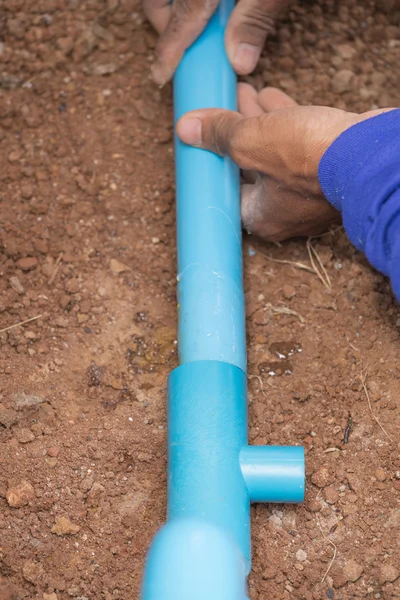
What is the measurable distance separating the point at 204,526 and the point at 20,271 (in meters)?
0.79

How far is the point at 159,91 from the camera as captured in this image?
202 cm

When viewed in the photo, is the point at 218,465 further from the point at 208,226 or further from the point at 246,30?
the point at 246,30

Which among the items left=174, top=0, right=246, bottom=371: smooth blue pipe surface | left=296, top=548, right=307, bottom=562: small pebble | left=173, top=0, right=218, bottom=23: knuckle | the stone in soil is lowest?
left=296, top=548, right=307, bottom=562: small pebble

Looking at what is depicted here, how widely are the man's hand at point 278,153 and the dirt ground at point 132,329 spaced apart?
111 millimetres

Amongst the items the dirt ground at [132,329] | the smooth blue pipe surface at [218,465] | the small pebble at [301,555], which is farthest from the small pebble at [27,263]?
the small pebble at [301,555]

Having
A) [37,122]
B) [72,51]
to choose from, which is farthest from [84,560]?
[72,51]

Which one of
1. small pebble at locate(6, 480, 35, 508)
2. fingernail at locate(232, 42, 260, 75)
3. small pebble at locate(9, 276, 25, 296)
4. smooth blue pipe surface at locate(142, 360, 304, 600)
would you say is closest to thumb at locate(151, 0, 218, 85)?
fingernail at locate(232, 42, 260, 75)

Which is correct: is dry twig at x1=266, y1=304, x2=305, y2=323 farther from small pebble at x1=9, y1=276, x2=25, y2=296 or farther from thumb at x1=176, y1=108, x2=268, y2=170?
small pebble at x1=9, y1=276, x2=25, y2=296

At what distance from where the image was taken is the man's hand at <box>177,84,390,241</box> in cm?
153

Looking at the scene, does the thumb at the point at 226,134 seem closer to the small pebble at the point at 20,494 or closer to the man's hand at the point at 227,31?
the man's hand at the point at 227,31

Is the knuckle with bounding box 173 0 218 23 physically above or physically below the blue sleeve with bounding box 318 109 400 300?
above

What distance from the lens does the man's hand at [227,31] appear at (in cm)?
181

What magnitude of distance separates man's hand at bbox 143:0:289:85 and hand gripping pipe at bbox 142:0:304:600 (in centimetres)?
3

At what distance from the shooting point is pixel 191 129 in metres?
1.72
